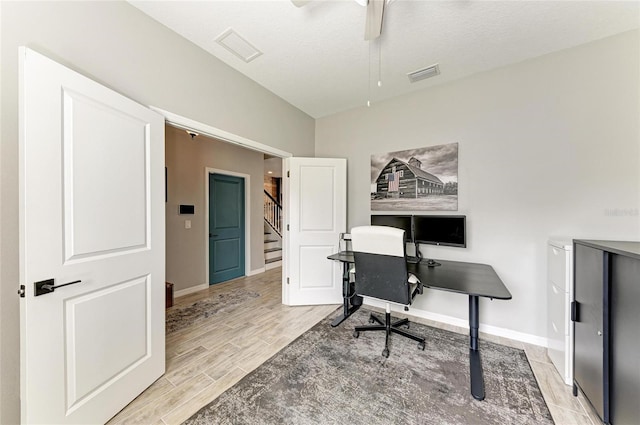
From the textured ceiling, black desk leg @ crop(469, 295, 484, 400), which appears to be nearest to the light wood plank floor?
black desk leg @ crop(469, 295, 484, 400)

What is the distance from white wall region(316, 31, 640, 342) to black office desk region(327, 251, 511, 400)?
336 mm

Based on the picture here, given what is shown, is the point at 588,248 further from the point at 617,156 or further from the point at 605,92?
the point at 605,92

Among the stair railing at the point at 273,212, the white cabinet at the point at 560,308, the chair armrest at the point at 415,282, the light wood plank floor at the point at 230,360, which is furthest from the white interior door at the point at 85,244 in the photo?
the stair railing at the point at 273,212

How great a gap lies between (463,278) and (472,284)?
16cm

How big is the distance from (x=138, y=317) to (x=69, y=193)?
0.91 meters

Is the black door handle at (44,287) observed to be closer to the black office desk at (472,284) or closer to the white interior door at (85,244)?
the white interior door at (85,244)

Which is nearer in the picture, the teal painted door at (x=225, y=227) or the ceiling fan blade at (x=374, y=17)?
the ceiling fan blade at (x=374, y=17)

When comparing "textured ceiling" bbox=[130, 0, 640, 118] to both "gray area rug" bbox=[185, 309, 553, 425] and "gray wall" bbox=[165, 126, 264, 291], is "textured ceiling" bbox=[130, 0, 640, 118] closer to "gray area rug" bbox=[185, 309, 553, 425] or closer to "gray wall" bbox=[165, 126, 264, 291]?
"gray wall" bbox=[165, 126, 264, 291]

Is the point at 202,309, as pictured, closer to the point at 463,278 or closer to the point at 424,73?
the point at 463,278

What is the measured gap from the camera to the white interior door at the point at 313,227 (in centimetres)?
323

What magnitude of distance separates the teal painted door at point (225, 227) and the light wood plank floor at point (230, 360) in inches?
39.3

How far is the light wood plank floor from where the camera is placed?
1.49 metres

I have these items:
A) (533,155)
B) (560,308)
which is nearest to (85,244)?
(560,308)

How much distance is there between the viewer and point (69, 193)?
48.5 inches
